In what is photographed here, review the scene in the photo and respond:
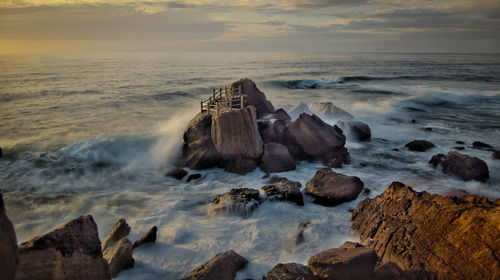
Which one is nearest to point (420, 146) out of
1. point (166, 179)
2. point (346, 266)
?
point (346, 266)

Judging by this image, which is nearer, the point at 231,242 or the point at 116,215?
the point at 231,242

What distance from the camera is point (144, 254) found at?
8.43 metres

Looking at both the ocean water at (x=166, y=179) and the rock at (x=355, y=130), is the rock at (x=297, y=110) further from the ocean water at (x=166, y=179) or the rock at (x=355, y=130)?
the ocean water at (x=166, y=179)

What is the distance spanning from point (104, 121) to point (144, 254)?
20233 millimetres

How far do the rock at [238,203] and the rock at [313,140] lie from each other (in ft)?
17.1

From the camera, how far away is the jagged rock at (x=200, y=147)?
585 inches

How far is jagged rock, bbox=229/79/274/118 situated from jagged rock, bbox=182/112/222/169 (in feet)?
14.3

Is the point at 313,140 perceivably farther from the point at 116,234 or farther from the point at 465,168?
the point at 116,234

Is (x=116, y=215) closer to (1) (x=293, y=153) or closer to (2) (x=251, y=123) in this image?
(2) (x=251, y=123)

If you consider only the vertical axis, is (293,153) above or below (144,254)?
above

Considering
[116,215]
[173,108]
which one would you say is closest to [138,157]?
[116,215]

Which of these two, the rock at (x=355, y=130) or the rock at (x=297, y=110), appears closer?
the rock at (x=355, y=130)

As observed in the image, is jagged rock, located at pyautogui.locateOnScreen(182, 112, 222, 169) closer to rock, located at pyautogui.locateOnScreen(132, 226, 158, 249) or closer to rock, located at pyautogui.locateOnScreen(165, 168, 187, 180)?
rock, located at pyautogui.locateOnScreen(165, 168, 187, 180)

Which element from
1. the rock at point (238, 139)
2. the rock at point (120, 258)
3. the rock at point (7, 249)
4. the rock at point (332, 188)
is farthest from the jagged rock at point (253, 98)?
the rock at point (7, 249)
